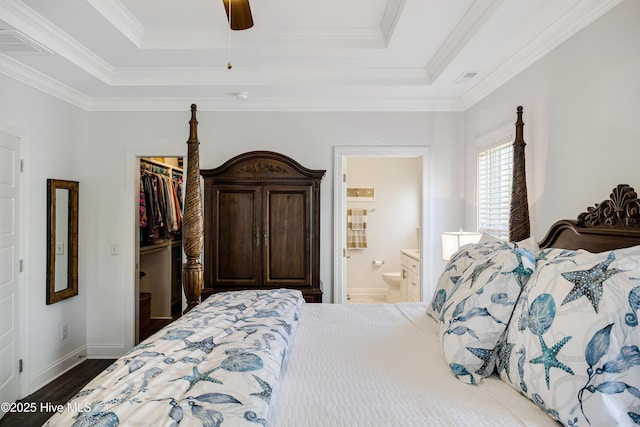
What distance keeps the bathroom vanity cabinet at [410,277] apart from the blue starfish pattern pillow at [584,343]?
9.19ft

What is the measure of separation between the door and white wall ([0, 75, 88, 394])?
8cm

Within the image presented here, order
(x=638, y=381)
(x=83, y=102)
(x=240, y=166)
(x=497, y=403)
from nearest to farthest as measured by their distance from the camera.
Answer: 1. (x=638, y=381)
2. (x=497, y=403)
3. (x=240, y=166)
4. (x=83, y=102)

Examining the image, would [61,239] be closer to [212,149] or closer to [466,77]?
[212,149]

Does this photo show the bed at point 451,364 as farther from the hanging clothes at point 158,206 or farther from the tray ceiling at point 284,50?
the hanging clothes at point 158,206

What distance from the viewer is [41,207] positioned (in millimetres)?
3105

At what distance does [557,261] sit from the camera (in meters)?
1.25

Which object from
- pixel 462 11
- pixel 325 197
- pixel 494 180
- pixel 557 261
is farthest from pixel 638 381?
pixel 325 197

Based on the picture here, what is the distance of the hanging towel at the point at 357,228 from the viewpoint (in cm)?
609

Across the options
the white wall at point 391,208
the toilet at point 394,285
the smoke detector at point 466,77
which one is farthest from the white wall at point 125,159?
the white wall at point 391,208

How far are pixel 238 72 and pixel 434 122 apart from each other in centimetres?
195

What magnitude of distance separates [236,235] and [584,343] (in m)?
2.78

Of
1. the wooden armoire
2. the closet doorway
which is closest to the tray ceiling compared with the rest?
the wooden armoire

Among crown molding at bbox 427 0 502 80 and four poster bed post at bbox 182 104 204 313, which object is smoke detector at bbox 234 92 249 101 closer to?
four poster bed post at bbox 182 104 204 313

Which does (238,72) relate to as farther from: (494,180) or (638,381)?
(638,381)
